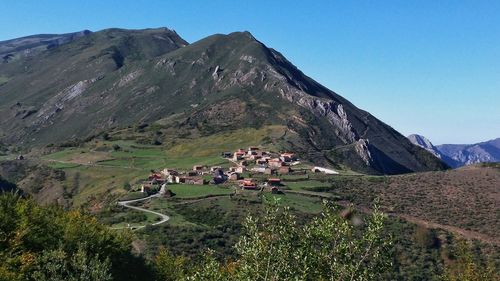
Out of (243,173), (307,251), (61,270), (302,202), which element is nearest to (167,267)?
(61,270)

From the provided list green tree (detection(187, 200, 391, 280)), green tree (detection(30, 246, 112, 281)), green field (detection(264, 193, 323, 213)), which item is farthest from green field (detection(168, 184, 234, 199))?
green tree (detection(187, 200, 391, 280))

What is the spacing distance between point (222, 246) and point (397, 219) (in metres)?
→ 43.0

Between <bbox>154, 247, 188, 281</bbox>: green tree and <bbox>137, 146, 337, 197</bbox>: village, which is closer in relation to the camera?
<bbox>154, 247, 188, 281</bbox>: green tree

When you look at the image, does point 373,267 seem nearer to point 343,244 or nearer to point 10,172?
point 343,244

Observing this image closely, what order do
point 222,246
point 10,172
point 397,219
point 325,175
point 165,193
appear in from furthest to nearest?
point 10,172 → point 325,175 → point 165,193 → point 397,219 → point 222,246

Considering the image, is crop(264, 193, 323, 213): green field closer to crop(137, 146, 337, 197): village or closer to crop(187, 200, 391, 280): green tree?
crop(137, 146, 337, 197): village

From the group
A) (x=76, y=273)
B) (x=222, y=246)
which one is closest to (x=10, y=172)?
(x=222, y=246)

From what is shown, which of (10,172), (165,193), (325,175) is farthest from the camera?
(10,172)

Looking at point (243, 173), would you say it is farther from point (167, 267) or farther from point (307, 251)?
point (307, 251)

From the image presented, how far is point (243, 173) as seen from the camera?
472ft

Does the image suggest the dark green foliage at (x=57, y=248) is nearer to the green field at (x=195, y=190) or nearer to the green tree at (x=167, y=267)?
the green tree at (x=167, y=267)

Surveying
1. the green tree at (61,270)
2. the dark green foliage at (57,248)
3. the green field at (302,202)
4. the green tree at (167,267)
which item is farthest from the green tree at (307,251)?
the green field at (302,202)

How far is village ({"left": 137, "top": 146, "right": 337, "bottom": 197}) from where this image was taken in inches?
4875

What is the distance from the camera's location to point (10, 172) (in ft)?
650
